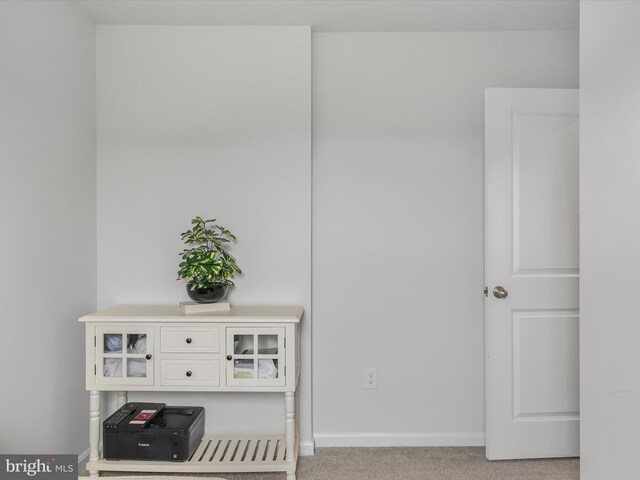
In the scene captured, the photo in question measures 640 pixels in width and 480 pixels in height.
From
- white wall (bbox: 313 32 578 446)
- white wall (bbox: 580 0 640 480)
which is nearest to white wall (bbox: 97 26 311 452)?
white wall (bbox: 313 32 578 446)

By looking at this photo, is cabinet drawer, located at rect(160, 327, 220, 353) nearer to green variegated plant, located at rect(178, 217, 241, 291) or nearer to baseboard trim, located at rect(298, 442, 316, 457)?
green variegated plant, located at rect(178, 217, 241, 291)

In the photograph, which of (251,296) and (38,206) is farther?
(251,296)

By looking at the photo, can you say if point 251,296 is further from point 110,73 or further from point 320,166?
point 110,73

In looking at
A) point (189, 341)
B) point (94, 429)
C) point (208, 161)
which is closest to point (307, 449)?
point (189, 341)

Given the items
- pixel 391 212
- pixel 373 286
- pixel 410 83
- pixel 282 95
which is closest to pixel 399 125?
A: pixel 410 83

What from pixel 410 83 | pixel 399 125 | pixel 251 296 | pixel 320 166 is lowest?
Answer: pixel 251 296

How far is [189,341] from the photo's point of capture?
7.90 ft

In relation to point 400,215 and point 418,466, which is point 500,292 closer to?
point 400,215

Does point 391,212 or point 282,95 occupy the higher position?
point 282,95

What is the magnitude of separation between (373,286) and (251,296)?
691mm

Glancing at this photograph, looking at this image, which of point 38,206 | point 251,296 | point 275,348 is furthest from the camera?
point 251,296

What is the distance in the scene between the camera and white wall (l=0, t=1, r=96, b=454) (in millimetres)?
2047

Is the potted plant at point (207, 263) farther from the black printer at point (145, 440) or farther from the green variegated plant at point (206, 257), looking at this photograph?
the black printer at point (145, 440)

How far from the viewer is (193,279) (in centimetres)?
256
